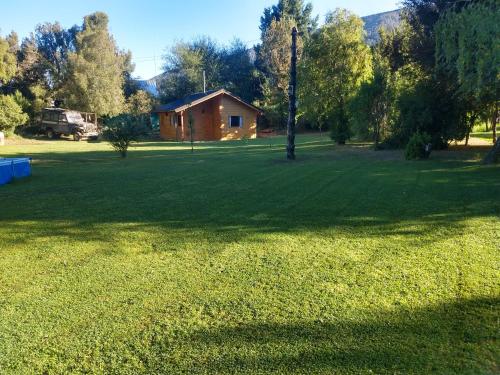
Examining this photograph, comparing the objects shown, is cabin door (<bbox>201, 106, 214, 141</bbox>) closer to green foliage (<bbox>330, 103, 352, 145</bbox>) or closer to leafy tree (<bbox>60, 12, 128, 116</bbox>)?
leafy tree (<bbox>60, 12, 128, 116</bbox>)

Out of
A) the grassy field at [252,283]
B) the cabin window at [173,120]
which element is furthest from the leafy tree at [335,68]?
the grassy field at [252,283]

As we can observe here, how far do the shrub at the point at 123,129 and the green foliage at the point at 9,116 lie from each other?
16913 mm

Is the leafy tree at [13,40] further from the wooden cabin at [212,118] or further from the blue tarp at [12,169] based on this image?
the blue tarp at [12,169]

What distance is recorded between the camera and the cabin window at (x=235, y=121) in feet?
101

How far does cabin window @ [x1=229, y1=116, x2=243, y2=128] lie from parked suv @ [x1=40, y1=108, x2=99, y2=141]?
10552 mm

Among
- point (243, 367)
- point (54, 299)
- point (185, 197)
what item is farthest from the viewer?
point (185, 197)

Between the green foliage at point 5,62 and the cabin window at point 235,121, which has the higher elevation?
the green foliage at point 5,62

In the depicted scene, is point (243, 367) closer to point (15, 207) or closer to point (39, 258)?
point (39, 258)

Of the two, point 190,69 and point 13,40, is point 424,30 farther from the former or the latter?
point 13,40

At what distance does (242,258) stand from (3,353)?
2.32 metres

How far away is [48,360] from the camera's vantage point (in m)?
2.53

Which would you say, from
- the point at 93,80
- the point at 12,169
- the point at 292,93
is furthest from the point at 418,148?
the point at 93,80

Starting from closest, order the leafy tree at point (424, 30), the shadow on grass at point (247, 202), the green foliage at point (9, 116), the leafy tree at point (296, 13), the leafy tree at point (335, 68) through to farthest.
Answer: the shadow on grass at point (247, 202)
the leafy tree at point (424, 30)
the leafy tree at point (335, 68)
the green foliage at point (9, 116)
the leafy tree at point (296, 13)

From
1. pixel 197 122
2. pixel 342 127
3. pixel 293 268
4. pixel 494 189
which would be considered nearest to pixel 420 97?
pixel 342 127
